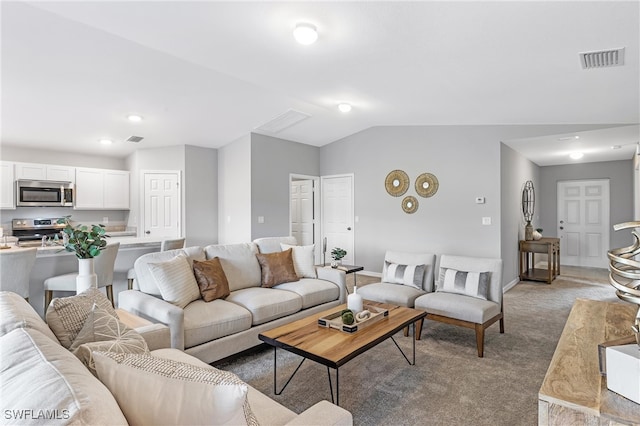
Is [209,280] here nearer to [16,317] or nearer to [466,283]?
[16,317]

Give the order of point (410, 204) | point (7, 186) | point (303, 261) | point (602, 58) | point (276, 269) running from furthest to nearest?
point (410, 204) < point (7, 186) < point (303, 261) < point (276, 269) < point (602, 58)

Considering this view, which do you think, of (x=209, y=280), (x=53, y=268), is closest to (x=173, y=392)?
(x=209, y=280)

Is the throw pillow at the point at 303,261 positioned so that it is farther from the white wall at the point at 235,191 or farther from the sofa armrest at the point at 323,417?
the sofa armrest at the point at 323,417

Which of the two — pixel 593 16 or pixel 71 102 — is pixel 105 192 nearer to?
pixel 71 102

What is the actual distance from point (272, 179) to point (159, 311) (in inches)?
162

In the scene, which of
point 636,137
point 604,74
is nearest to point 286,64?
point 604,74

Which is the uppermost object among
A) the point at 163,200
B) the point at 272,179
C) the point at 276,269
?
the point at 272,179

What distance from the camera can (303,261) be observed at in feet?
13.1

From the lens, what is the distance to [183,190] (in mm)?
6230

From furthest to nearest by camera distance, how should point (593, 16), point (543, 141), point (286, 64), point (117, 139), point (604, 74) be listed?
point (117, 139)
point (543, 141)
point (286, 64)
point (604, 74)
point (593, 16)

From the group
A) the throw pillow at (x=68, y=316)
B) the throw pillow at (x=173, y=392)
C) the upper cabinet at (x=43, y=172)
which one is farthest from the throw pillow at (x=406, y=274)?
the upper cabinet at (x=43, y=172)

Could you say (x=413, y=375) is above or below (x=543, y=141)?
below

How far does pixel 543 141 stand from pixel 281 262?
4.42 m

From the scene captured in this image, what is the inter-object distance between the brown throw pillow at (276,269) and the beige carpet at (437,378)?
0.76 meters
